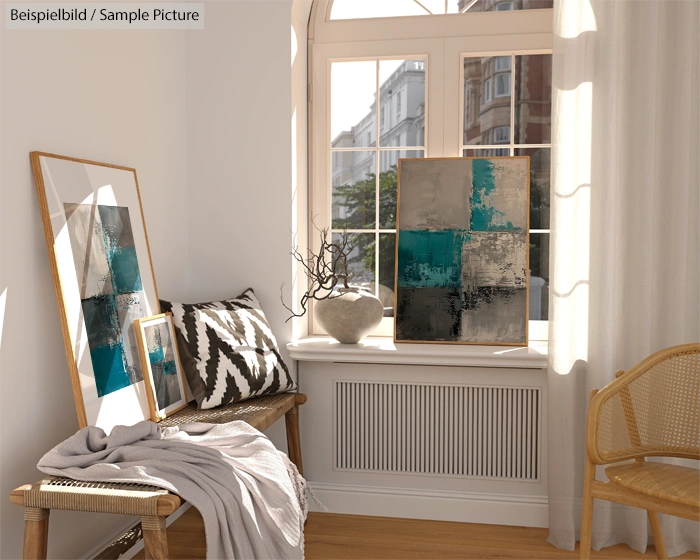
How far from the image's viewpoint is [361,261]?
11.2 ft

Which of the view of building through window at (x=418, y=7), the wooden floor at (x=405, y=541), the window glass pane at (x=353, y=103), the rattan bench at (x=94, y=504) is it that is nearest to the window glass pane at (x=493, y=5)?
the view of building through window at (x=418, y=7)

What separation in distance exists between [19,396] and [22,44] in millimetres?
1070

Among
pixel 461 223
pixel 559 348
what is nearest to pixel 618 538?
pixel 559 348

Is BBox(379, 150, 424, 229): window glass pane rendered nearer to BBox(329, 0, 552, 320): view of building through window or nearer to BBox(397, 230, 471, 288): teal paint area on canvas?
BBox(329, 0, 552, 320): view of building through window

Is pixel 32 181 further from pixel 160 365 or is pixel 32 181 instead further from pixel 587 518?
pixel 587 518

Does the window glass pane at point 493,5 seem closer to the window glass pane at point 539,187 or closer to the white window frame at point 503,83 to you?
the white window frame at point 503,83

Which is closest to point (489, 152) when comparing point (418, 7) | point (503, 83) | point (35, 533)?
point (503, 83)

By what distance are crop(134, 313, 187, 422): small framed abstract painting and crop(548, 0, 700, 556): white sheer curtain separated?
1501 millimetres

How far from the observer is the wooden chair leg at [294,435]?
3.00m

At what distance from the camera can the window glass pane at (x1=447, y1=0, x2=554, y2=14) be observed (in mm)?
3236

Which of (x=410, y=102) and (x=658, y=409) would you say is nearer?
(x=658, y=409)

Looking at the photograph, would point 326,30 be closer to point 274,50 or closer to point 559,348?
point 274,50

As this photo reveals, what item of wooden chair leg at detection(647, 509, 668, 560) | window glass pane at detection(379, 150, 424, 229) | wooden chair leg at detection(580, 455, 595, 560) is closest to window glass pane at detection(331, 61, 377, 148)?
window glass pane at detection(379, 150, 424, 229)

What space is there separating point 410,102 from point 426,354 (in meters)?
1.25
